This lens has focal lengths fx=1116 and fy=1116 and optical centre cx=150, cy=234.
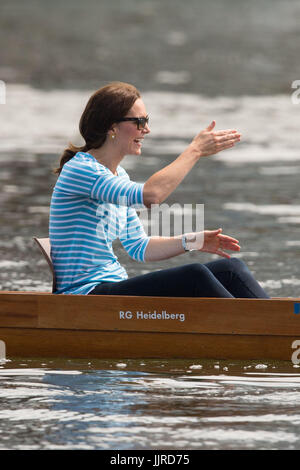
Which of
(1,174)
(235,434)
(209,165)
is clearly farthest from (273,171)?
(235,434)

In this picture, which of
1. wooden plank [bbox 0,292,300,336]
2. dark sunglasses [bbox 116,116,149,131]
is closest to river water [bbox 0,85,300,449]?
wooden plank [bbox 0,292,300,336]

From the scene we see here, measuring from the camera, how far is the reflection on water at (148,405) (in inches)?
232

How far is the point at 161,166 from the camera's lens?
18344 millimetres

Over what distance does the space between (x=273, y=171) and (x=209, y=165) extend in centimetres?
138

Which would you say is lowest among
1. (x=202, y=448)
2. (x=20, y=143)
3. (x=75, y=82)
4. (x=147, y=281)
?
(x=202, y=448)

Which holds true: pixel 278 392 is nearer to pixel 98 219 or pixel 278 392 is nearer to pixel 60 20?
pixel 98 219

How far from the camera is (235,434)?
596 cm

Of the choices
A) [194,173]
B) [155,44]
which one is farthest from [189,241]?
[155,44]

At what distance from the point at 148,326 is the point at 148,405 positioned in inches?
34.9

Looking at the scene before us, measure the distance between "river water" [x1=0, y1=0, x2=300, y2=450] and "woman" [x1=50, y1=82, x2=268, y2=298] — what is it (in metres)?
0.57

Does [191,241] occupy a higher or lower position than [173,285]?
higher

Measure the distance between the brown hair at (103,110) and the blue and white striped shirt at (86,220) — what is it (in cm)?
14

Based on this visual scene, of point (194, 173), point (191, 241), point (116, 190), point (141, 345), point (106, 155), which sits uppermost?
point (194, 173)

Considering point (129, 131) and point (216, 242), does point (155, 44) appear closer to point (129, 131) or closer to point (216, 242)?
point (129, 131)
